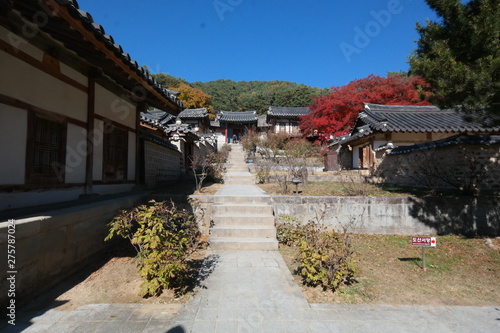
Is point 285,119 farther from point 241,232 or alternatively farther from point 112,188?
point 241,232

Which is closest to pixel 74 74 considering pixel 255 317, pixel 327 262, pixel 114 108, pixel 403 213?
pixel 114 108

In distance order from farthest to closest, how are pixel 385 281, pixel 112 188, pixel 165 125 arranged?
1. pixel 165 125
2. pixel 112 188
3. pixel 385 281

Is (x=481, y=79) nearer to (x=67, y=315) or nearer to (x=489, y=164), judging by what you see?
(x=489, y=164)

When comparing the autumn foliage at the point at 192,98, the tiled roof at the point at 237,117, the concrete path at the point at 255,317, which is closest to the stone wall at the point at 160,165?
the concrete path at the point at 255,317

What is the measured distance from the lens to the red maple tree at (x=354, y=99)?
2184 cm

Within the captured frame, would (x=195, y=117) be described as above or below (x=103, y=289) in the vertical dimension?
above

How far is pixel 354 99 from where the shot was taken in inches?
848

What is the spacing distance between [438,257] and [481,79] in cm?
364

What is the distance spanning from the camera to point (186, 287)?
362cm

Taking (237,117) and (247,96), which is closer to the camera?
(237,117)

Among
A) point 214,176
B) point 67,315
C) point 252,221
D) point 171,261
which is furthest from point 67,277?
point 214,176

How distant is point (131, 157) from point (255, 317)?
655 cm

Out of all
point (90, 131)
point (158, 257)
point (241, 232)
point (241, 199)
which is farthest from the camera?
point (241, 199)

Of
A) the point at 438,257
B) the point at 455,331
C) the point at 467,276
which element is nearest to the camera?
the point at 455,331
